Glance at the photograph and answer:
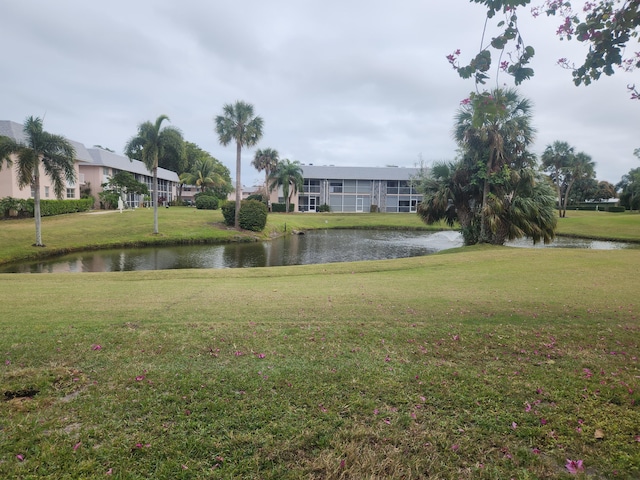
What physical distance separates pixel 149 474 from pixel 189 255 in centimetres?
2261

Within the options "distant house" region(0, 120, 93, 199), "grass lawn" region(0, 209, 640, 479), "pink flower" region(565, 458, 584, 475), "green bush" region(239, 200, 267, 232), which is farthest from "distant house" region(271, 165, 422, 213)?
"pink flower" region(565, 458, 584, 475)

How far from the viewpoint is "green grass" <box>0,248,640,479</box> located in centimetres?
271

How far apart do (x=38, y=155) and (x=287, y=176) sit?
37182 millimetres

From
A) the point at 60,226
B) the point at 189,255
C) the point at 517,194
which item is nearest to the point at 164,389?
the point at 189,255

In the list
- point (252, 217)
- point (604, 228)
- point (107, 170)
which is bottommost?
point (604, 228)

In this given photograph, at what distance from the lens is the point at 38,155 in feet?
74.9

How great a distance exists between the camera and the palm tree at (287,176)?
5784cm

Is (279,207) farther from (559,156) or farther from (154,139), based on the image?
(559,156)

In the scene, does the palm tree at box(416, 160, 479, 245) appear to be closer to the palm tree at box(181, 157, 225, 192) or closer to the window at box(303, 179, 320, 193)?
the window at box(303, 179, 320, 193)

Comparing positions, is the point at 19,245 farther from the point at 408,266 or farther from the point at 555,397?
the point at 555,397

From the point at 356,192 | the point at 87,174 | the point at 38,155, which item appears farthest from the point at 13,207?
the point at 356,192

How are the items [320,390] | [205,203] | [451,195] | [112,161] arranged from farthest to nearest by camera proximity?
[205,203], [112,161], [451,195], [320,390]

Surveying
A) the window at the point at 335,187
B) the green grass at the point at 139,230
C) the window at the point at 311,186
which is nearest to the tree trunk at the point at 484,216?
the green grass at the point at 139,230

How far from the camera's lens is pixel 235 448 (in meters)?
2.83
